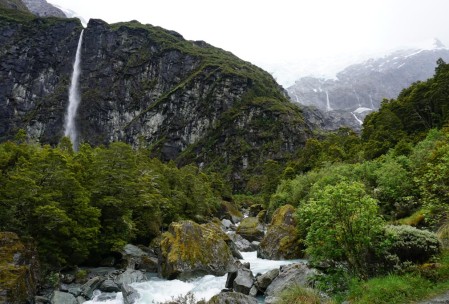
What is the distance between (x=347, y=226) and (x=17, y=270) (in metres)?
17.3

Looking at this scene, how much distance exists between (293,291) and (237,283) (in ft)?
26.1

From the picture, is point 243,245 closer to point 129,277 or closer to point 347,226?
point 129,277

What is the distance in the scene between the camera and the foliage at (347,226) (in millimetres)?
13078

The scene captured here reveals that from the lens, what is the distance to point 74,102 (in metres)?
175

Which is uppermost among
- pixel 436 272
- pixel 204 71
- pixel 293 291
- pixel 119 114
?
pixel 204 71

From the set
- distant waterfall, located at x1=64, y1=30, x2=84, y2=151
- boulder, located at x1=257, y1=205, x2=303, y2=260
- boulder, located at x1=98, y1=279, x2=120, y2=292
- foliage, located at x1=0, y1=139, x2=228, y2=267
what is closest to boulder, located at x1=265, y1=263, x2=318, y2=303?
boulder, located at x1=98, y1=279, x2=120, y2=292

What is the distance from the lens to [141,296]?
69.3ft

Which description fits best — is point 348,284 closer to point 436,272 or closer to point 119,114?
point 436,272

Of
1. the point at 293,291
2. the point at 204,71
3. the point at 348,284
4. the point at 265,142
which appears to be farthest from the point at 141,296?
the point at 204,71

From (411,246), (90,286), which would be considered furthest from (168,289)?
(411,246)

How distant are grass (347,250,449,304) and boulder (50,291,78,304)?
15.9 metres

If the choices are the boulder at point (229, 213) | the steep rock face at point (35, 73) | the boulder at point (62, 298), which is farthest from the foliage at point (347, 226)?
the steep rock face at point (35, 73)

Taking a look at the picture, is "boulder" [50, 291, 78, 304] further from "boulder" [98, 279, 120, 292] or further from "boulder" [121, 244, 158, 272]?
"boulder" [121, 244, 158, 272]

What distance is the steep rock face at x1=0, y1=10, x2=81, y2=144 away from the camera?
16525 cm
